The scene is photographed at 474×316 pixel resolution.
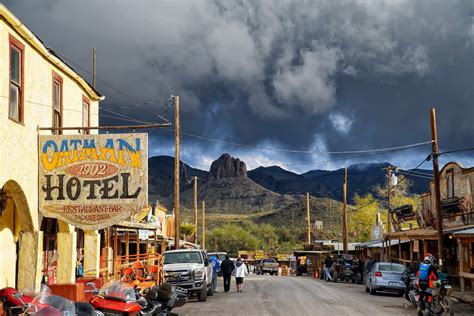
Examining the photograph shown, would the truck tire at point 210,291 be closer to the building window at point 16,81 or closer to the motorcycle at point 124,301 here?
the motorcycle at point 124,301

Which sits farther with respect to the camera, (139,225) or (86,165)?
(139,225)

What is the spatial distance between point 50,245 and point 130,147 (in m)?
7.96

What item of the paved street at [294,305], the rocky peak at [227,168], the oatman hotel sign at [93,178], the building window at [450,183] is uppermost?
the rocky peak at [227,168]

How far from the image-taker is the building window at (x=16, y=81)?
51.1ft

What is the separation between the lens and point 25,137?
16.2m

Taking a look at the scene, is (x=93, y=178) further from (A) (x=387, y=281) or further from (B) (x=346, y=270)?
(B) (x=346, y=270)

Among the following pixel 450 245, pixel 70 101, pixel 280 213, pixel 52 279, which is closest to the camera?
pixel 70 101

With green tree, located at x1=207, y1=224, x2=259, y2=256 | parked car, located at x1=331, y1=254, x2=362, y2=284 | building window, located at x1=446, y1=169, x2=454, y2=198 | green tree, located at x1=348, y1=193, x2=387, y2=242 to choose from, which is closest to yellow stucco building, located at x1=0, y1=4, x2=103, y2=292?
building window, located at x1=446, y1=169, x2=454, y2=198

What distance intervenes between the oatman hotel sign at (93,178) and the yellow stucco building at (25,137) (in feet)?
1.52

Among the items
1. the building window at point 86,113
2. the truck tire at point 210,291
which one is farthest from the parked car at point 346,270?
the building window at point 86,113

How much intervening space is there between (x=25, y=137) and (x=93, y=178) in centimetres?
206

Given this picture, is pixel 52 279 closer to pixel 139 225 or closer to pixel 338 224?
pixel 139 225

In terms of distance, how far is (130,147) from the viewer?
17.0 m

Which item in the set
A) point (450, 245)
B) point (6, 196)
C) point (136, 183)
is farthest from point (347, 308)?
point (450, 245)
